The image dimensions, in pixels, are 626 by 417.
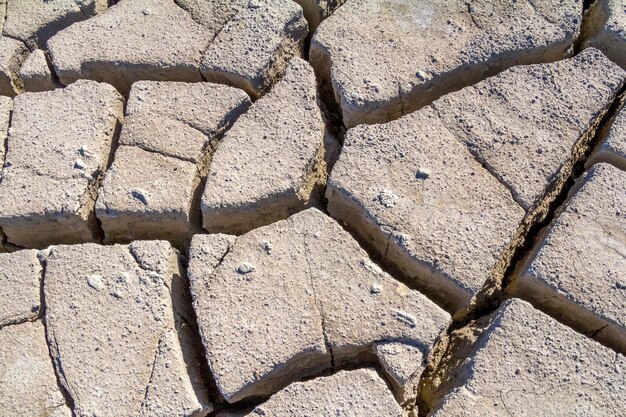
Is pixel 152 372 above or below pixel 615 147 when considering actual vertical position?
below

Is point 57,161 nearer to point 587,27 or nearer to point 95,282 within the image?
point 95,282

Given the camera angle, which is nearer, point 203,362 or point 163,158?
point 203,362

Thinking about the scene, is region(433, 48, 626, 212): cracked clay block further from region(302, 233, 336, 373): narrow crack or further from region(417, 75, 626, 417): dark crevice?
region(302, 233, 336, 373): narrow crack

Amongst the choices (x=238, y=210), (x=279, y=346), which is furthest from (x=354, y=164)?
(x=279, y=346)

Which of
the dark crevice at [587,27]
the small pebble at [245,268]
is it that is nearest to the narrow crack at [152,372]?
the small pebble at [245,268]

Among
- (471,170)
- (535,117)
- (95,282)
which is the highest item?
(535,117)

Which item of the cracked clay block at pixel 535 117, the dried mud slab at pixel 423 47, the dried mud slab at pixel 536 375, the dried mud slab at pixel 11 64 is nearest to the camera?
the dried mud slab at pixel 536 375

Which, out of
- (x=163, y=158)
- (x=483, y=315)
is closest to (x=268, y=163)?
(x=163, y=158)

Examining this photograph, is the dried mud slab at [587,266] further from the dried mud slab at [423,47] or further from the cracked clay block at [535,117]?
the dried mud slab at [423,47]
